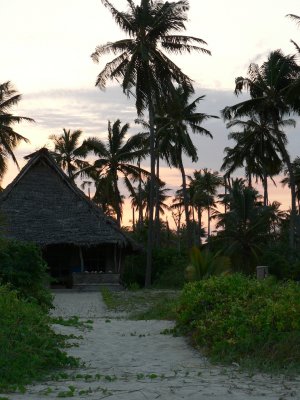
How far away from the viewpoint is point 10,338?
8.10m

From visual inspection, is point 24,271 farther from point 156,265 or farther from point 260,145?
point 260,145

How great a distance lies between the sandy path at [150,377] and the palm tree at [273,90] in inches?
977

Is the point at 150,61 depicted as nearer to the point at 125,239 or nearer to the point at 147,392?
the point at 125,239

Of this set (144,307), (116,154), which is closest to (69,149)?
(116,154)

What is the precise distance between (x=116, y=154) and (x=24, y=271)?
886 inches

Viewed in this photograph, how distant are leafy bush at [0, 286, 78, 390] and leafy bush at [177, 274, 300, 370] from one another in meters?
2.06

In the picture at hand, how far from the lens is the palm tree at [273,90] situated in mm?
33438

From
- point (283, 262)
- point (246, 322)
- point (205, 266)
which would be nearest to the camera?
point (246, 322)

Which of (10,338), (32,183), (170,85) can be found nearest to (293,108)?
(170,85)

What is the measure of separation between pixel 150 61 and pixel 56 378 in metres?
23.3

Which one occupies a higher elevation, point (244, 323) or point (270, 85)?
point (270, 85)

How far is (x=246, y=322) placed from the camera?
8875 mm

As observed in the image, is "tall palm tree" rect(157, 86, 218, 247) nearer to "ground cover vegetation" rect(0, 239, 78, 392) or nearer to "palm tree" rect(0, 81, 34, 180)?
"palm tree" rect(0, 81, 34, 180)

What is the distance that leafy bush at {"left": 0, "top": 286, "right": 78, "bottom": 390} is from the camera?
7034 millimetres
